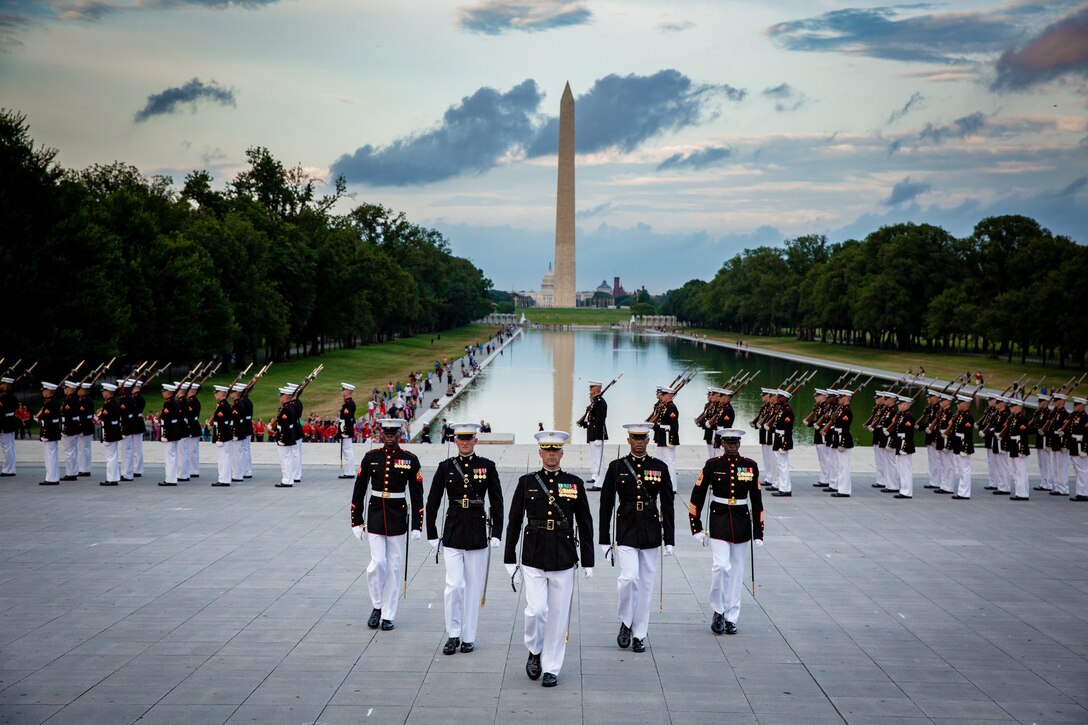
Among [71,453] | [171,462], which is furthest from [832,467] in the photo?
[71,453]

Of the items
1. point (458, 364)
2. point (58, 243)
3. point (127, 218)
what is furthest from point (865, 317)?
point (58, 243)

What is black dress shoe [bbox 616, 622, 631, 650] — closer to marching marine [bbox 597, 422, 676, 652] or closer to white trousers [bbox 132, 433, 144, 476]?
marching marine [bbox 597, 422, 676, 652]

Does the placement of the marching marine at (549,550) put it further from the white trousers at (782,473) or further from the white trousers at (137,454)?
the white trousers at (137,454)

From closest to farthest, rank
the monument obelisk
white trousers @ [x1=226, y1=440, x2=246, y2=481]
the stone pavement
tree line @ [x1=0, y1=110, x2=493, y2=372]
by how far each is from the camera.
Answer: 1. the stone pavement
2. white trousers @ [x1=226, y1=440, x2=246, y2=481]
3. tree line @ [x1=0, y1=110, x2=493, y2=372]
4. the monument obelisk

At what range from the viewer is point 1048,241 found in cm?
7769

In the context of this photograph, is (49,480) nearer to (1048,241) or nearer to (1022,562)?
(1022,562)

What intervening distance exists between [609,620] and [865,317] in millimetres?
82085

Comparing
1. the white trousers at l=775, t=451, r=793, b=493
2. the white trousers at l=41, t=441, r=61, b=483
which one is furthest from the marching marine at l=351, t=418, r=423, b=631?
the white trousers at l=41, t=441, r=61, b=483

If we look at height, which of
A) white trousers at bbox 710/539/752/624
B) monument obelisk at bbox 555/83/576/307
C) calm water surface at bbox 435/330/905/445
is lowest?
calm water surface at bbox 435/330/905/445

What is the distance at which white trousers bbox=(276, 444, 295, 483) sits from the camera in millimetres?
18562

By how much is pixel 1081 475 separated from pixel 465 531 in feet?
46.3

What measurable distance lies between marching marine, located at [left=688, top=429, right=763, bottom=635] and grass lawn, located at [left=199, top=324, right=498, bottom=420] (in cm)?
3010

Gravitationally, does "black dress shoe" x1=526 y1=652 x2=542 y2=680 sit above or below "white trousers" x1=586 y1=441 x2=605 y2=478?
below

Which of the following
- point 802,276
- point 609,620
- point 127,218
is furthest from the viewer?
point 802,276
